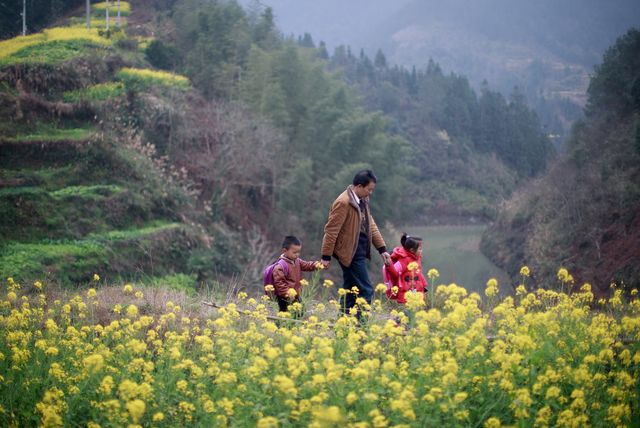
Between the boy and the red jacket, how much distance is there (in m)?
0.88

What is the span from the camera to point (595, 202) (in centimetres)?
2602

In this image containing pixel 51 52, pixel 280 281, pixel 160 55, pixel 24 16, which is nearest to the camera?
pixel 280 281

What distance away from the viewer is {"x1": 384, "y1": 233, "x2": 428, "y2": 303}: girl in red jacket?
22.0 ft

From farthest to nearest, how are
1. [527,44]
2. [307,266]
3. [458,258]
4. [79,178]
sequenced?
[527,44] < [458,258] < [79,178] < [307,266]

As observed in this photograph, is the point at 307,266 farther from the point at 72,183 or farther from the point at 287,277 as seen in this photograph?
the point at 72,183

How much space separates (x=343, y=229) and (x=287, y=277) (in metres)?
0.77

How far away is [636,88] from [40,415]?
30270 millimetres

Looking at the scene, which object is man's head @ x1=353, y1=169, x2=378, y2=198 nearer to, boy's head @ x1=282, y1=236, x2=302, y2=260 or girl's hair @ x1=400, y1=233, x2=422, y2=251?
girl's hair @ x1=400, y1=233, x2=422, y2=251

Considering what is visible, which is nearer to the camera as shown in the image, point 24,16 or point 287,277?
point 287,277

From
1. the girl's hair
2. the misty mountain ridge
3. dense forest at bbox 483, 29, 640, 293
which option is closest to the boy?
the girl's hair

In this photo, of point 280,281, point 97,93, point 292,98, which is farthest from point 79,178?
point 292,98

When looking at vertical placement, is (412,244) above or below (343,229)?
below

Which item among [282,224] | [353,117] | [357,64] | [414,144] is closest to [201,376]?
[282,224]

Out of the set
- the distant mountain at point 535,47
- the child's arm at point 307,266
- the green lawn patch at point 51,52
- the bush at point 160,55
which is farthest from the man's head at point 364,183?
the distant mountain at point 535,47
